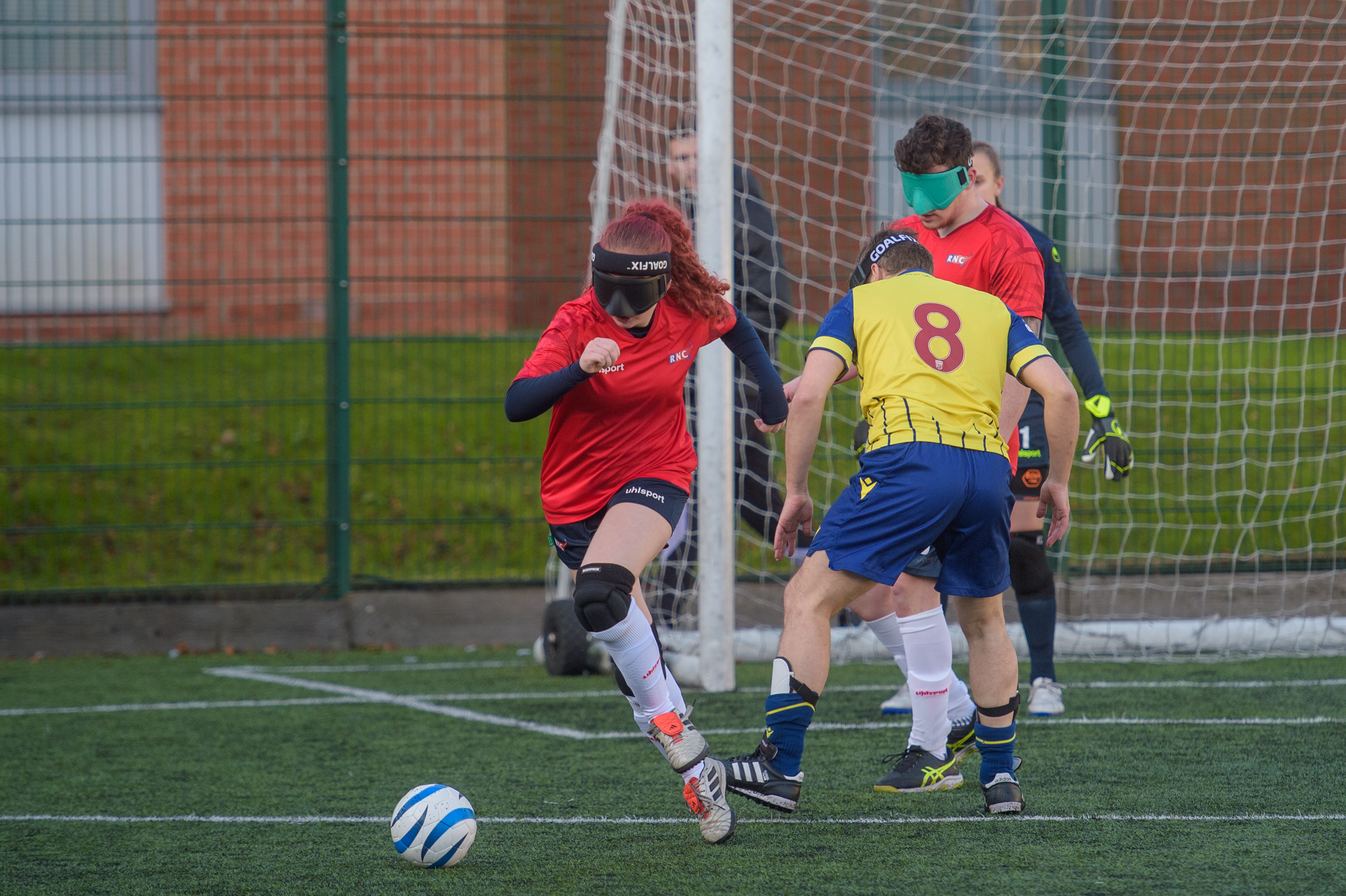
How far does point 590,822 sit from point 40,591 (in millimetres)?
5448

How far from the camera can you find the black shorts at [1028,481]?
5578 millimetres

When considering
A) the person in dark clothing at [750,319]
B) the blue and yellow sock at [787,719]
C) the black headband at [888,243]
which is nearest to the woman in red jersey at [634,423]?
the blue and yellow sock at [787,719]

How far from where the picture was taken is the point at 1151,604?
317 inches

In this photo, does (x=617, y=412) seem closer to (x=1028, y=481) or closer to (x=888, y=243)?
(x=888, y=243)

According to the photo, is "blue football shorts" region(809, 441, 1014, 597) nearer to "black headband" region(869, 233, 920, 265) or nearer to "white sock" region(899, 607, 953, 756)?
"white sock" region(899, 607, 953, 756)

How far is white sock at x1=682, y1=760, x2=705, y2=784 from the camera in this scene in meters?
3.81

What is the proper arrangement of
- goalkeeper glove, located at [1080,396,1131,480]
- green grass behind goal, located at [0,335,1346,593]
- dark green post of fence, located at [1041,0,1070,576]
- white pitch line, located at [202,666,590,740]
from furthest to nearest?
1. green grass behind goal, located at [0,335,1346,593]
2. dark green post of fence, located at [1041,0,1070,576]
3. white pitch line, located at [202,666,590,740]
4. goalkeeper glove, located at [1080,396,1131,480]

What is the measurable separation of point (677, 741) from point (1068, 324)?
8.48ft

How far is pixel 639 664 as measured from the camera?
13.1 ft

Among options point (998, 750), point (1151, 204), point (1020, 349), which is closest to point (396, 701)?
point (998, 750)

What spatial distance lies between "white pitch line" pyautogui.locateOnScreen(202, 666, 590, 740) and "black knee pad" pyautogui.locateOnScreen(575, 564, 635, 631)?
Answer: 1665 millimetres

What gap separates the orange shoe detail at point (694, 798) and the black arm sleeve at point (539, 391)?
1098mm

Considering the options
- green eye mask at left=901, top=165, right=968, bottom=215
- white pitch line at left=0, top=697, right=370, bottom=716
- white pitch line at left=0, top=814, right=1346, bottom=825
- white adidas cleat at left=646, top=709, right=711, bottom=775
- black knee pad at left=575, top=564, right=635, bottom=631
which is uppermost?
green eye mask at left=901, top=165, right=968, bottom=215

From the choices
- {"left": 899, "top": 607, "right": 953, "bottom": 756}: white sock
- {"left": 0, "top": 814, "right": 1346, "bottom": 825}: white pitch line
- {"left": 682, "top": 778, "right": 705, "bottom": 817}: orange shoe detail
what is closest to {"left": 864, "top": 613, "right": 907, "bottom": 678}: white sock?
{"left": 899, "top": 607, "right": 953, "bottom": 756}: white sock
